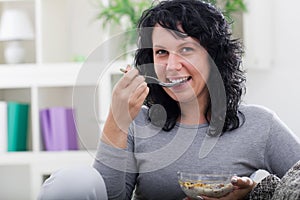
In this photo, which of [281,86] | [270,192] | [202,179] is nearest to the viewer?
[270,192]

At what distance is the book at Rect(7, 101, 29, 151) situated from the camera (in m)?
3.00

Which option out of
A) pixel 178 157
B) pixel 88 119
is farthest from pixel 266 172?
pixel 88 119

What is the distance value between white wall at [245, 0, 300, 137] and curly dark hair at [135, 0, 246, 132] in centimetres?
129

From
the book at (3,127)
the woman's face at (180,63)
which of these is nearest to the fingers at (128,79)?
the woman's face at (180,63)

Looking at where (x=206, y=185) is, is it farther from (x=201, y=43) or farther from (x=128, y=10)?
(x=128, y=10)

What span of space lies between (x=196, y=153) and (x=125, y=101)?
1.02 ft

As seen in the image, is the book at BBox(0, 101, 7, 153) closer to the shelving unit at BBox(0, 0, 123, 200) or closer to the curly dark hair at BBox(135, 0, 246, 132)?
the shelving unit at BBox(0, 0, 123, 200)

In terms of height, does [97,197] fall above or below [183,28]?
below

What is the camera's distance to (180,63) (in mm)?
1371

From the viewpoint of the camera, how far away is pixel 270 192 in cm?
118

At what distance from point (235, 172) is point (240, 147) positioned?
0.06 metres

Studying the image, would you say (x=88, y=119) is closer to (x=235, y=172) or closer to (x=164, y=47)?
(x=164, y=47)

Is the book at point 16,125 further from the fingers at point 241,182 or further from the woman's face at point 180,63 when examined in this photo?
the fingers at point 241,182

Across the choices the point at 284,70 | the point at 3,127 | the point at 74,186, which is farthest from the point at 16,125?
the point at 74,186
